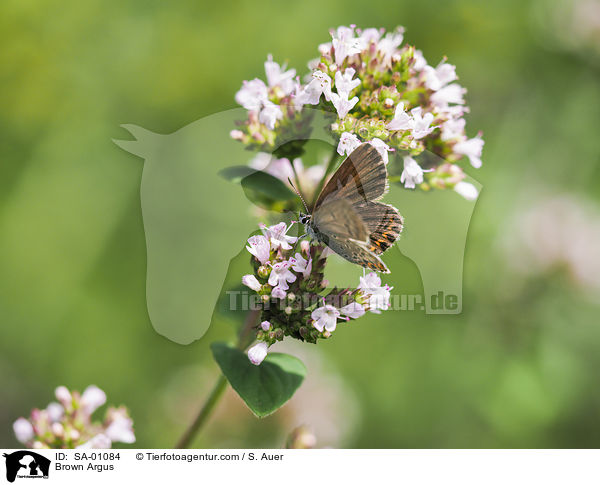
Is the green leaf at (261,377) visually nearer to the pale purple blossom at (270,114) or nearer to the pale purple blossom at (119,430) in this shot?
the pale purple blossom at (119,430)

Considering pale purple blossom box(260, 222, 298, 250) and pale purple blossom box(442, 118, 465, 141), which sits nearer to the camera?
pale purple blossom box(260, 222, 298, 250)

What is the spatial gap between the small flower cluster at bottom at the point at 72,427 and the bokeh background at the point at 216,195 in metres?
1.56

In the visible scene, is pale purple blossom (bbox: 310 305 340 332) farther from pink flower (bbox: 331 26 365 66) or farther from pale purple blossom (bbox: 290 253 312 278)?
pink flower (bbox: 331 26 365 66)

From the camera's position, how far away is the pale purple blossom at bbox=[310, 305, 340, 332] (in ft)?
5.79

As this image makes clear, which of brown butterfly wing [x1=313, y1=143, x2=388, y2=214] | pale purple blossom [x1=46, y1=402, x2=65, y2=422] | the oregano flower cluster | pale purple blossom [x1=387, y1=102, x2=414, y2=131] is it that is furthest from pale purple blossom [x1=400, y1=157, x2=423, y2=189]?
pale purple blossom [x1=46, y1=402, x2=65, y2=422]

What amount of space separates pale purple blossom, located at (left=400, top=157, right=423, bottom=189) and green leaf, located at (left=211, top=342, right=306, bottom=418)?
29.9 inches

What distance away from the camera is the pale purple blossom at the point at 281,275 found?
181cm

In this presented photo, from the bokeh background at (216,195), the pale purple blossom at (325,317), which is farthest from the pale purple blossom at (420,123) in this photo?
the bokeh background at (216,195)

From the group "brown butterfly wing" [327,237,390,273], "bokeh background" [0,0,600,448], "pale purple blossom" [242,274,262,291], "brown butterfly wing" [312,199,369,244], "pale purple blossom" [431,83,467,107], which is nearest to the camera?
"brown butterfly wing" [312,199,369,244]

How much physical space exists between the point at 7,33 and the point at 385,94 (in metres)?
3.55

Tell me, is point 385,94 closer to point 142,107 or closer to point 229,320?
point 229,320
